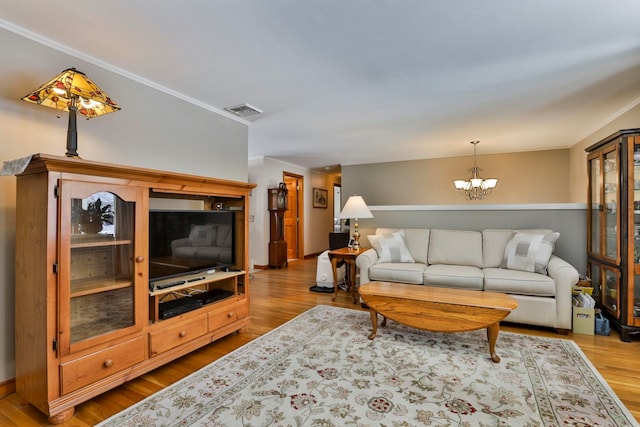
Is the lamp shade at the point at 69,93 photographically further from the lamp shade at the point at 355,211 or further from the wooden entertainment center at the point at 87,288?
the lamp shade at the point at 355,211

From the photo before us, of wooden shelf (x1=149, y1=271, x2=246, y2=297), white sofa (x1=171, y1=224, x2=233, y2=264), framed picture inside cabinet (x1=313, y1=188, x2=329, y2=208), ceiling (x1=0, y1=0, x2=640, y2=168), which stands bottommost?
wooden shelf (x1=149, y1=271, x2=246, y2=297)

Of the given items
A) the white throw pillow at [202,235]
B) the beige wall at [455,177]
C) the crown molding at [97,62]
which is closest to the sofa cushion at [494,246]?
the beige wall at [455,177]

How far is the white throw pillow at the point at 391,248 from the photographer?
3869 mm

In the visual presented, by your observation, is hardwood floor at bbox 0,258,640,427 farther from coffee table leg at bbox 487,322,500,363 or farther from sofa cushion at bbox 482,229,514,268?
sofa cushion at bbox 482,229,514,268

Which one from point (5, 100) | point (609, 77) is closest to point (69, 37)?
point (5, 100)

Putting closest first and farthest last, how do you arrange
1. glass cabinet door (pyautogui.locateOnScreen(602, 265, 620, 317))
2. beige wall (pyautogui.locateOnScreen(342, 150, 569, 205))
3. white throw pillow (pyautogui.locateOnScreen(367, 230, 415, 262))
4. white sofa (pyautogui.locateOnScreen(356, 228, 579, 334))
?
1. glass cabinet door (pyautogui.locateOnScreen(602, 265, 620, 317))
2. white sofa (pyautogui.locateOnScreen(356, 228, 579, 334))
3. white throw pillow (pyautogui.locateOnScreen(367, 230, 415, 262))
4. beige wall (pyautogui.locateOnScreen(342, 150, 569, 205))

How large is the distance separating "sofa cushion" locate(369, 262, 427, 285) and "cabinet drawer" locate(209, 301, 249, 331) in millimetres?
1542

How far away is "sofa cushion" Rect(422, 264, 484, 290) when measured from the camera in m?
3.21

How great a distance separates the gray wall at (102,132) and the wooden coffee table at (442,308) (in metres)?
2.17

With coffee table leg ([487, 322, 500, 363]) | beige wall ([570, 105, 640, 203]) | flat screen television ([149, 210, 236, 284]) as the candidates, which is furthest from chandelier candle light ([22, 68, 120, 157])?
beige wall ([570, 105, 640, 203])

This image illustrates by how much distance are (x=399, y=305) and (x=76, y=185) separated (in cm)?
241

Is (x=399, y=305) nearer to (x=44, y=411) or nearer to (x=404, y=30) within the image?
(x=404, y=30)

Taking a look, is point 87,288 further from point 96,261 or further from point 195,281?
point 195,281

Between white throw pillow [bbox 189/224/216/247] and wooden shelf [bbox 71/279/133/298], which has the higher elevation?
white throw pillow [bbox 189/224/216/247]
